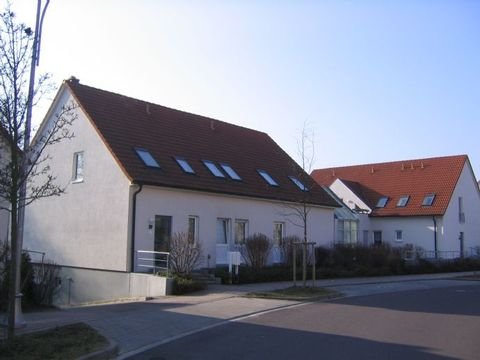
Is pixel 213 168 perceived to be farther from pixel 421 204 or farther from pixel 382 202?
pixel 382 202

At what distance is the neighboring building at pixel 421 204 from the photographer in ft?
135

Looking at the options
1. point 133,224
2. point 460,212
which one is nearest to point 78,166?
point 133,224

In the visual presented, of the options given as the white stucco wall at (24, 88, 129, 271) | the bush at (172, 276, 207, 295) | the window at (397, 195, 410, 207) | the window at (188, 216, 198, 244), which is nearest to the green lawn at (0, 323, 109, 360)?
the bush at (172, 276, 207, 295)

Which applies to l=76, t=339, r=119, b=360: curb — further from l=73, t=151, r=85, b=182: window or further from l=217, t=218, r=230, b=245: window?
l=73, t=151, r=85, b=182: window

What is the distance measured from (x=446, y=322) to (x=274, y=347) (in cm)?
511

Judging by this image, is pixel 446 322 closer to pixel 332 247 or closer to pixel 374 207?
pixel 332 247

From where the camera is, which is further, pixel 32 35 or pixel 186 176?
pixel 186 176

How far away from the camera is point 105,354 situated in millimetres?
9266

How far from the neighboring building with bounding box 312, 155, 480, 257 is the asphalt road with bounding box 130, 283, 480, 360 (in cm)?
2541

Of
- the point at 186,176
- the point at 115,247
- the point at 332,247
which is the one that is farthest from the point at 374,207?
the point at 115,247

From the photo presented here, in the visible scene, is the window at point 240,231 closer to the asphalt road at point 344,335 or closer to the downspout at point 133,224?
the downspout at point 133,224

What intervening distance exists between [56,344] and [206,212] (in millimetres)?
15663

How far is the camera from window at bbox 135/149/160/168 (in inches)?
937

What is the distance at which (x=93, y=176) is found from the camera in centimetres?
2433
